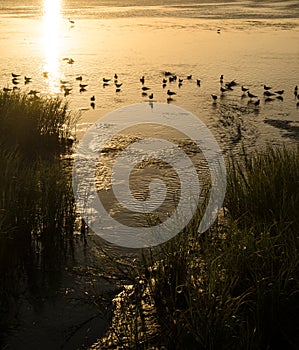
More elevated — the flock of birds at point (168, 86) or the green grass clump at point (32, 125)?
the flock of birds at point (168, 86)

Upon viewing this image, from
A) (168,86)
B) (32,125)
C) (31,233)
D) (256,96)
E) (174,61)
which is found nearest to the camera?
(31,233)

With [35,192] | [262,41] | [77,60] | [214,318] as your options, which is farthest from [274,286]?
[262,41]

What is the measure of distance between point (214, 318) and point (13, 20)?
123 ft

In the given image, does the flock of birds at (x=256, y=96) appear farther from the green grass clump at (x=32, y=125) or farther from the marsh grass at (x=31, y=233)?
the marsh grass at (x=31, y=233)

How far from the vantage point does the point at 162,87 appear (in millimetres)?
17438

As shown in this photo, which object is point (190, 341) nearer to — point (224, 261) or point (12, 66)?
point (224, 261)

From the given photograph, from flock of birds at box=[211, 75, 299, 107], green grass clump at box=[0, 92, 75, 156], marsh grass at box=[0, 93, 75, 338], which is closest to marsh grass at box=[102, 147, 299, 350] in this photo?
marsh grass at box=[0, 93, 75, 338]

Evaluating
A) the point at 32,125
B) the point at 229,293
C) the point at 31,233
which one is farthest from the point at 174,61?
the point at 229,293

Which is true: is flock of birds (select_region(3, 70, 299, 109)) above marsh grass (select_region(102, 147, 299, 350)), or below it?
above

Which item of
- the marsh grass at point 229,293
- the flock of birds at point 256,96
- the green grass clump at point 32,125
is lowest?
the marsh grass at point 229,293

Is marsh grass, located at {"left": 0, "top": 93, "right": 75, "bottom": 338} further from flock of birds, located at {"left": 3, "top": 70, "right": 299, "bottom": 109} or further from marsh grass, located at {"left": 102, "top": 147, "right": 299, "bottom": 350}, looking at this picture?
flock of birds, located at {"left": 3, "top": 70, "right": 299, "bottom": 109}

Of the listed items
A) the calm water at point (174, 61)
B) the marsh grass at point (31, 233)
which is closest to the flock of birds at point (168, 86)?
the calm water at point (174, 61)

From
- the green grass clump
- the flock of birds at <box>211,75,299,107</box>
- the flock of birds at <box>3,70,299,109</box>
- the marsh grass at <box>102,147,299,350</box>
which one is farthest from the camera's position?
the flock of birds at <box>3,70,299,109</box>

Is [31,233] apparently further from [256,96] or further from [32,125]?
[256,96]
